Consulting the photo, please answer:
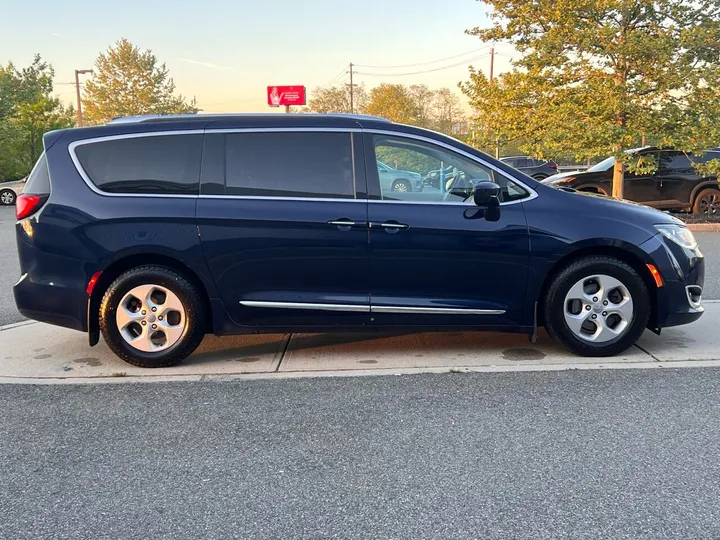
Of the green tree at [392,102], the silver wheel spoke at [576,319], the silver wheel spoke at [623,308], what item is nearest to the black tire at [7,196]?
the silver wheel spoke at [576,319]

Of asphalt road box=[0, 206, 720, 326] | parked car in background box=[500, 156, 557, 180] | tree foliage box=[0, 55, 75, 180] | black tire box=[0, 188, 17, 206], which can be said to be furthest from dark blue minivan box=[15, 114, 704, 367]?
tree foliage box=[0, 55, 75, 180]

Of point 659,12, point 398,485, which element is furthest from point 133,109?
point 398,485

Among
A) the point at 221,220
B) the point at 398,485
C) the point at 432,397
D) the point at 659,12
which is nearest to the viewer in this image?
the point at 398,485

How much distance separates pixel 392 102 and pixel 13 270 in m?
37.8

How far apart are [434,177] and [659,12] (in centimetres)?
1046

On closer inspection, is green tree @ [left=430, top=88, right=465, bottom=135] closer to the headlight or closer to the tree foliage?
the tree foliage

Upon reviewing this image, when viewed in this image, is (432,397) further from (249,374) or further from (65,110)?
(65,110)

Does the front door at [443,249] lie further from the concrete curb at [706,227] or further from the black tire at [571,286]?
the concrete curb at [706,227]

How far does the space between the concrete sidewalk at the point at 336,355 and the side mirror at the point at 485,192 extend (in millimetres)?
1212

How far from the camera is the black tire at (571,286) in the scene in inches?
171

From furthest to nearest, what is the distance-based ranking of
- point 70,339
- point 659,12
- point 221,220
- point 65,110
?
point 65,110 < point 659,12 < point 70,339 < point 221,220

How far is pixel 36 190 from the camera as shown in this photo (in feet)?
14.1

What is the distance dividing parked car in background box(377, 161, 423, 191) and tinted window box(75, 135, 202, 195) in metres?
1.35

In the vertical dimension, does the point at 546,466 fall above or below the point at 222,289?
below
